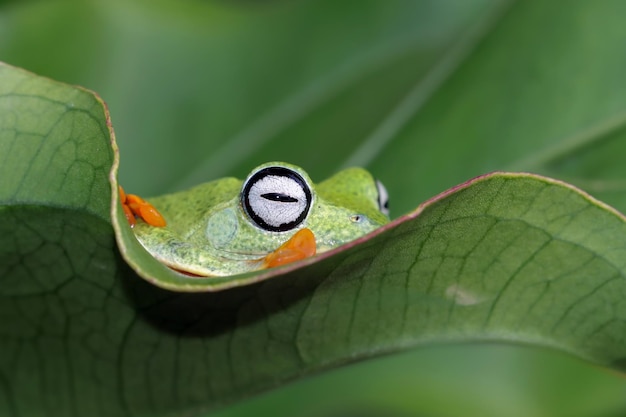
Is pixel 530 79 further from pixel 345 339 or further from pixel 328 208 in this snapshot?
pixel 345 339

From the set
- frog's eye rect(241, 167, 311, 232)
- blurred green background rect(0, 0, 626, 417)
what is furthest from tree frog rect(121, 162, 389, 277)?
blurred green background rect(0, 0, 626, 417)

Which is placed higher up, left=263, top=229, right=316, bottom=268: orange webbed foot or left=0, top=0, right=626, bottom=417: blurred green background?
left=0, top=0, right=626, bottom=417: blurred green background

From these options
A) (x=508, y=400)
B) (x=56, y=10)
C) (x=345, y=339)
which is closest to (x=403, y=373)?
(x=508, y=400)

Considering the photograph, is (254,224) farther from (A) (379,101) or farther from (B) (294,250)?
(A) (379,101)

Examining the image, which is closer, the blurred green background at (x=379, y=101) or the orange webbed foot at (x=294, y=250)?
the orange webbed foot at (x=294, y=250)

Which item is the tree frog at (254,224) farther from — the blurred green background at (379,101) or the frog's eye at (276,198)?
the blurred green background at (379,101)

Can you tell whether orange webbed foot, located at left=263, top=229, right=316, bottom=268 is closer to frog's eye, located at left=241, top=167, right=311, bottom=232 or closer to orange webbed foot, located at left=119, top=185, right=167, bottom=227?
frog's eye, located at left=241, top=167, right=311, bottom=232

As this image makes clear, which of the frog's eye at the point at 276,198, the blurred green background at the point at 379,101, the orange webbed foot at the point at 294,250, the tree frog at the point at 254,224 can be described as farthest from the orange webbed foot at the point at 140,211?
the blurred green background at the point at 379,101
